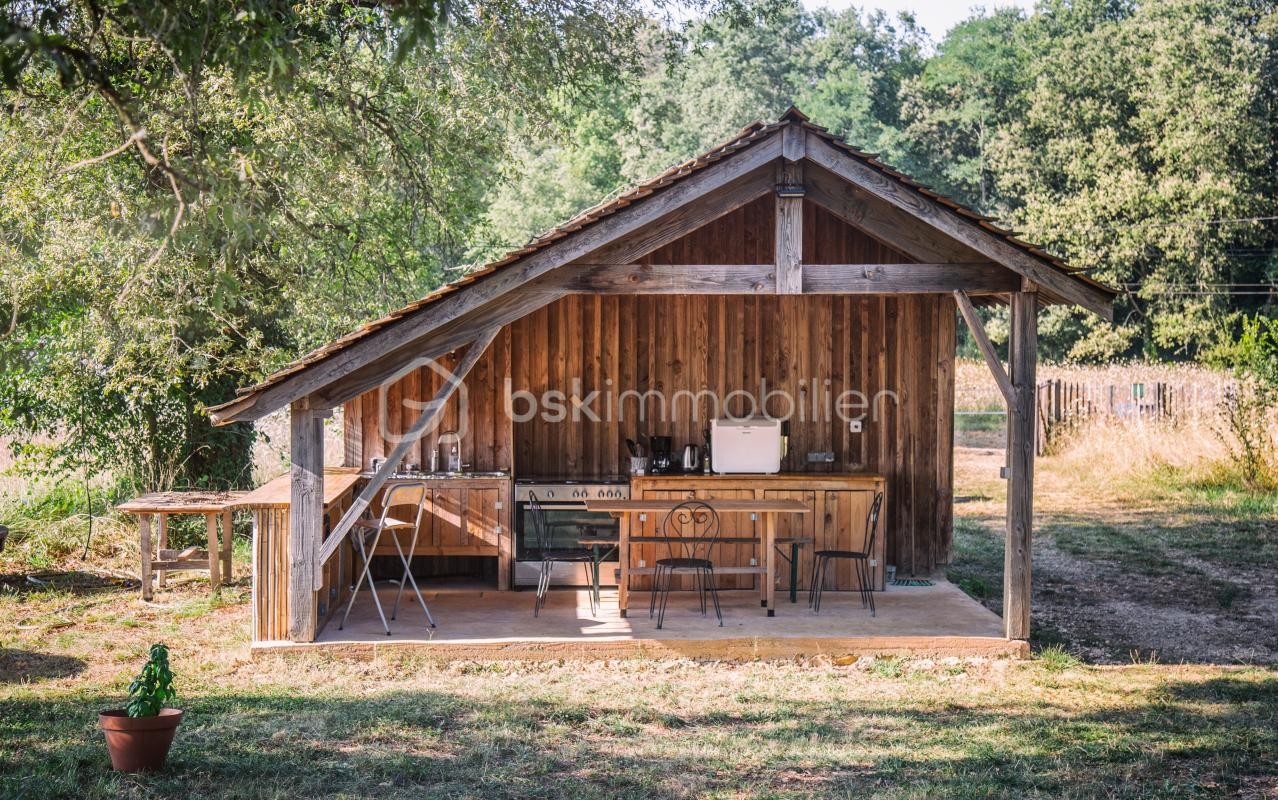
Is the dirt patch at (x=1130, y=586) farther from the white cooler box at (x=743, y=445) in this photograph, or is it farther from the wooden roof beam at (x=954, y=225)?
the wooden roof beam at (x=954, y=225)

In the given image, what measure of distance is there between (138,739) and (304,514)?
8.16 ft

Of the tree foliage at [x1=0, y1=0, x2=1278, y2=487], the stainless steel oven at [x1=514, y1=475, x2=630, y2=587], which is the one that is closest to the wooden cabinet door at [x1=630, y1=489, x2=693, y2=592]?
the stainless steel oven at [x1=514, y1=475, x2=630, y2=587]

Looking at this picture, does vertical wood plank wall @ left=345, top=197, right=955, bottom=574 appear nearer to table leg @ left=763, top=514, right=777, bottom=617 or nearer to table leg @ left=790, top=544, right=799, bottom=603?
table leg @ left=790, top=544, right=799, bottom=603

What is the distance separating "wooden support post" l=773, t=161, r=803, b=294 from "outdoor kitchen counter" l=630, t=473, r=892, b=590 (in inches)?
96.3

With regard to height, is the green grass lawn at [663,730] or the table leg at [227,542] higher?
the table leg at [227,542]

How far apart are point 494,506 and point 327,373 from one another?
249cm

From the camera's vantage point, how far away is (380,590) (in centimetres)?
1011

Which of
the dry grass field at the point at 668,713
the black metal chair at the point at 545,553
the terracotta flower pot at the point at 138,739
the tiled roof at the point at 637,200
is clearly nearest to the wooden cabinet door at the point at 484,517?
the black metal chair at the point at 545,553

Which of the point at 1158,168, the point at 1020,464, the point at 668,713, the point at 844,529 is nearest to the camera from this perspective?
the point at 668,713

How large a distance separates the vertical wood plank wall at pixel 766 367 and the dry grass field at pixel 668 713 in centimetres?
160

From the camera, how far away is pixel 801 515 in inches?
402

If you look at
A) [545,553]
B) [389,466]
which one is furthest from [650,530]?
[389,466]

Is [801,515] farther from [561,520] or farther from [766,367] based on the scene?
[561,520]

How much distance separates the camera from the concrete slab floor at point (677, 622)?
330 inches
